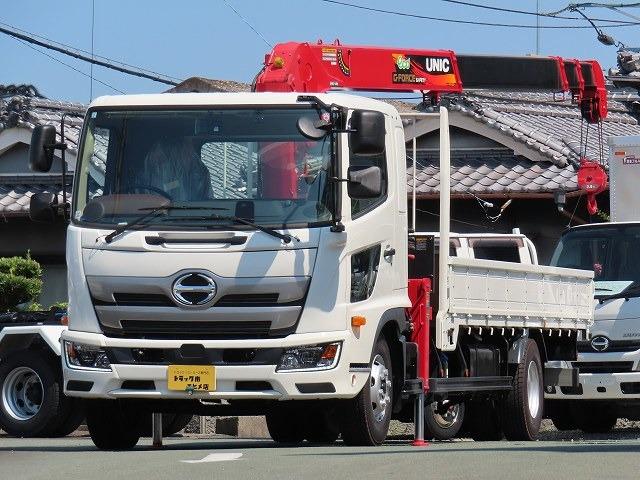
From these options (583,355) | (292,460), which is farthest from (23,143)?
(292,460)

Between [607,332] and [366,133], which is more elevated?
[366,133]

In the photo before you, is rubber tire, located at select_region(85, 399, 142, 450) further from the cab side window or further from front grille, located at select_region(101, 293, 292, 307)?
the cab side window

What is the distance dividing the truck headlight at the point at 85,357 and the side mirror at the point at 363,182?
2.32m

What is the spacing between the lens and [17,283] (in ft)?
65.7

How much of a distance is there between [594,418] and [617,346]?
5.06 ft

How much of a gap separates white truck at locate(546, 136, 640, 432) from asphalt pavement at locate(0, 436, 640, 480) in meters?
4.96

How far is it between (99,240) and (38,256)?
12.5 m

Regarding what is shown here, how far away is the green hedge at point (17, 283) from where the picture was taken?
19984 millimetres

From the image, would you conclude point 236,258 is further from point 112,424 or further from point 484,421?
point 484,421

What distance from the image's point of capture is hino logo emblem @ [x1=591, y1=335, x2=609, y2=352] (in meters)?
16.5

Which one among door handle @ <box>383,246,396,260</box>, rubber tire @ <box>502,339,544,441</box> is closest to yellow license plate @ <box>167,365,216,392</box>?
door handle @ <box>383,246,396,260</box>

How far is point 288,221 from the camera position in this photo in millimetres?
11148

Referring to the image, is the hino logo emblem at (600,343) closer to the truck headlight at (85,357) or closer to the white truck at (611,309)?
the white truck at (611,309)

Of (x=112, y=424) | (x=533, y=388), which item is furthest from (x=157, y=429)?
(x=533, y=388)
